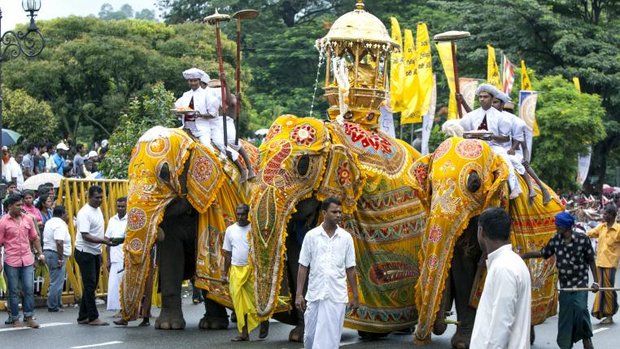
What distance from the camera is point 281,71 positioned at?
168ft

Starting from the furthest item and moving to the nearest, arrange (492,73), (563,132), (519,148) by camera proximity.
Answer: (563,132)
(492,73)
(519,148)

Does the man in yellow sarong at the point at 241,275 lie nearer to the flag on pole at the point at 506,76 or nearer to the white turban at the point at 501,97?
the white turban at the point at 501,97

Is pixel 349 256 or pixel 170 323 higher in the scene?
pixel 349 256

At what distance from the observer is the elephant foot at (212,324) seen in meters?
16.6

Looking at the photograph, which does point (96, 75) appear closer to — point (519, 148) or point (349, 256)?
point (519, 148)

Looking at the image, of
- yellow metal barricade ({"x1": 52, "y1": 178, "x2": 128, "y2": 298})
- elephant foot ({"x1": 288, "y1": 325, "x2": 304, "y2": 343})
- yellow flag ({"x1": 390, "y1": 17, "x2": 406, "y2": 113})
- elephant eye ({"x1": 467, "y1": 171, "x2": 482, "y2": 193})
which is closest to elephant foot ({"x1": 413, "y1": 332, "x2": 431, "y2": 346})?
elephant foot ({"x1": 288, "y1": 325, "x2": 304, "y2": 343})

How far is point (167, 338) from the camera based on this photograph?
51.1ft

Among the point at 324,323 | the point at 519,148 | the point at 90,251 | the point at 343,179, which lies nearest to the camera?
the point at 324,323

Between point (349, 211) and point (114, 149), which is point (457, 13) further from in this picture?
point (349, 211)

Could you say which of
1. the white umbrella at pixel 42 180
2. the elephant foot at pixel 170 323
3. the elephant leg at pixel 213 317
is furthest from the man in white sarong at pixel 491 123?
the white umbrella at pixel 42 180

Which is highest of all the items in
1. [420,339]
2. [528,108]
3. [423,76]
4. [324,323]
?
[423,76]

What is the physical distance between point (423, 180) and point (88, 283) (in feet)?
15.2

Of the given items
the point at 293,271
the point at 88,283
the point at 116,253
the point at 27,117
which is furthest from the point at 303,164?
the point at 27,117

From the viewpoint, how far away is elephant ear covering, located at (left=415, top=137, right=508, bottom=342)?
14.1 meters
